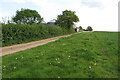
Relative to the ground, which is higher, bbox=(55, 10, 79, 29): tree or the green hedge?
bbox=(55, 10, 79, 29): tree

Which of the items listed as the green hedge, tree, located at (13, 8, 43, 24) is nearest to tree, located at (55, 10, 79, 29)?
tree, located at (13, 8, 43, 24)

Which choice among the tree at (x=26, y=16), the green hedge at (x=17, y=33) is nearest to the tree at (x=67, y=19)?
the tree at (x=26, y=16)

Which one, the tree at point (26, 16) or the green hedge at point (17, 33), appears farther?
the tree at point (26, 16)

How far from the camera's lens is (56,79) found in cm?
206

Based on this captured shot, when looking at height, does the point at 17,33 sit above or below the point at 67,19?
below

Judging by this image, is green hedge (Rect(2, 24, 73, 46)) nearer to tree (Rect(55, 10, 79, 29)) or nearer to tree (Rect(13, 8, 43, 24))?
tree (Rect(55, 10, 79, 29))

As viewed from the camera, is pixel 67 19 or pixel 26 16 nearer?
pixel 67 19

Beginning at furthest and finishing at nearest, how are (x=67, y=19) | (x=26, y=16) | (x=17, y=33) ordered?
(x=26, y=16) < (x=67, y=19) < (x=17, y=33)

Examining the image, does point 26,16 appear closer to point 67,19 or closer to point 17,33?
point 67,19

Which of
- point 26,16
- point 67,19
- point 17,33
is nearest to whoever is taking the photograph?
point 17,33

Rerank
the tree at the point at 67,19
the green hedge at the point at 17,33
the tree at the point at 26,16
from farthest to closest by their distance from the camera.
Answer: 1. the tree at the point at 26,16
2. the tree at the point at 67,19
3. the green hedge at the point at 17,33

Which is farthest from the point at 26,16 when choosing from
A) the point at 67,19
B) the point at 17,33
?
the point at 17,33

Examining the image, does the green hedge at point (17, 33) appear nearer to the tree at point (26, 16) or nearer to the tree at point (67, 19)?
the tree at point (67, 19)

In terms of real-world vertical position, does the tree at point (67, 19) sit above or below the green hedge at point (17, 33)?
above
